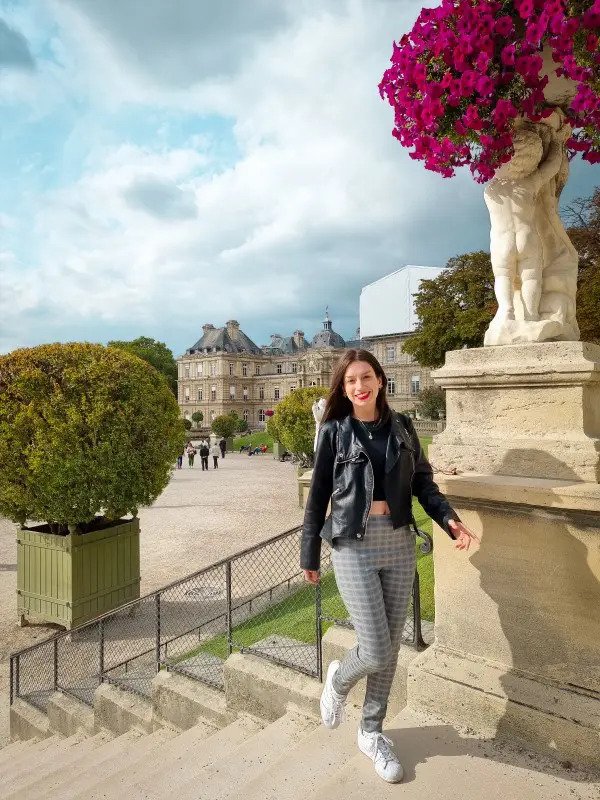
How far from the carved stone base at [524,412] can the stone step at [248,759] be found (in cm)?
166

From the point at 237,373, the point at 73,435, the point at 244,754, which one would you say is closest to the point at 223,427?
the point at 237,373

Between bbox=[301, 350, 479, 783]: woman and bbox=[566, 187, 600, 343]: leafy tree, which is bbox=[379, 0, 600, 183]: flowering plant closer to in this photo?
bbox=[301, 350, 479, 783]: woman

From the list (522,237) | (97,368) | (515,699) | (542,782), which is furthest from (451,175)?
(97,368)

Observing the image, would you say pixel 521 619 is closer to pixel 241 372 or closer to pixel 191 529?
pixel 191 529

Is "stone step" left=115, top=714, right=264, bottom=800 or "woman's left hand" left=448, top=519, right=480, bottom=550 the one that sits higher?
"woman's left hand" left=448, top=519, right=480, bottom=550

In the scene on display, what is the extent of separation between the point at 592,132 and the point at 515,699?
2712 millimetres

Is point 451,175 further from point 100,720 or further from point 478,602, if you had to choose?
point 100,720

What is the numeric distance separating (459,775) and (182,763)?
5.61 ft

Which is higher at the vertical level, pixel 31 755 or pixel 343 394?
pixel 343 394

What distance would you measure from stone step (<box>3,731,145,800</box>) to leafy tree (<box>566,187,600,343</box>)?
40.4 ft

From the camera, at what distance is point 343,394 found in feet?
7.86

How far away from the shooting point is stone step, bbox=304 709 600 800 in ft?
6.79

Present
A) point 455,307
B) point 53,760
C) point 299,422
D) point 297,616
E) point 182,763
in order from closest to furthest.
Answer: point 182,763, point 53,760, point 297,616, point 299,422, point 455,307

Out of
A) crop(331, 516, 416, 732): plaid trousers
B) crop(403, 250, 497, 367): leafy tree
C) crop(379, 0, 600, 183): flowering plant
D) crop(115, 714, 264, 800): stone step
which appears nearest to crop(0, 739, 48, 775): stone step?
crop(115, 714, 264, 800): stone step
